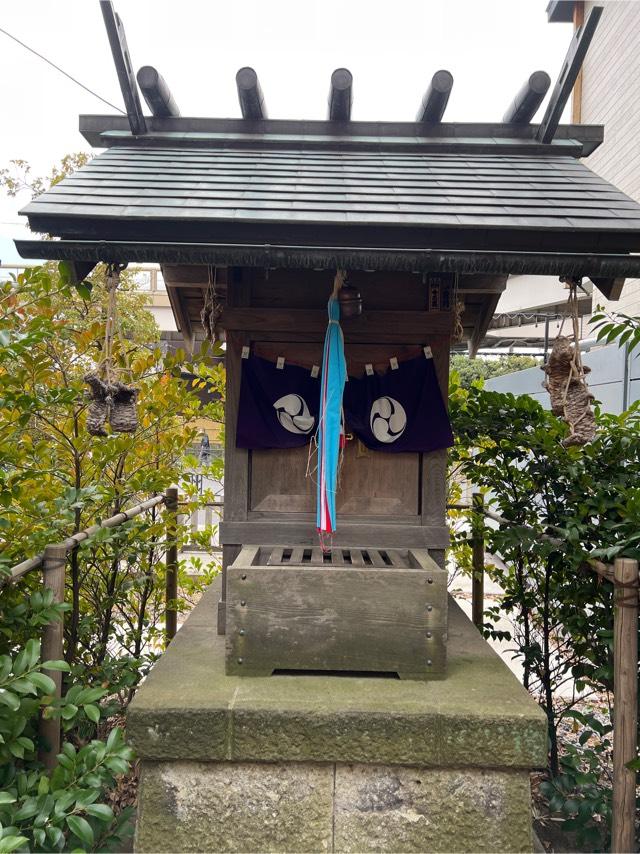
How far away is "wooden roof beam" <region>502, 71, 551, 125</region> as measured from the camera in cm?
402

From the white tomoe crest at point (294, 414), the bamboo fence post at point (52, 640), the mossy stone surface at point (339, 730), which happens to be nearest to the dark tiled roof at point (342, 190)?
the white tomoe crest at point (294, 414)

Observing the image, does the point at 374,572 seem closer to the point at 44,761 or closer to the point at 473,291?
the point at 44,761

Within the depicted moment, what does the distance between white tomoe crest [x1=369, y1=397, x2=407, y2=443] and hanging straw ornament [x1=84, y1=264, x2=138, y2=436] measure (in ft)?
5.38

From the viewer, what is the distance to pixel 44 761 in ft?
9.44

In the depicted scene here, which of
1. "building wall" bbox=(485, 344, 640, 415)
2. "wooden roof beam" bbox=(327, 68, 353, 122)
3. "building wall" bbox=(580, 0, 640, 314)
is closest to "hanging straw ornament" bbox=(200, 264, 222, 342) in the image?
"wooden roof beam" bbox=(327, 68, 353, 122)

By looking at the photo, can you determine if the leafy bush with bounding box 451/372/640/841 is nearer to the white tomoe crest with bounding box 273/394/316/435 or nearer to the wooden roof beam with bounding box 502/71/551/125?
the white tomoe crest with bounding box 273/394/316/435

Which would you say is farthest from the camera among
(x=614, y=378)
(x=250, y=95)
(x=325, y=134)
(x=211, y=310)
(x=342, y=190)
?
(x=614, y=378)

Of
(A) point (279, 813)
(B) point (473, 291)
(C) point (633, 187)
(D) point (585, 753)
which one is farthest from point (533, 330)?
(A) point (279, 813)

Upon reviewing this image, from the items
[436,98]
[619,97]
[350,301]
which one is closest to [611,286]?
[350,301]

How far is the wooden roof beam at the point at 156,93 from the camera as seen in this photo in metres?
3.99

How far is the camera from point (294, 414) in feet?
13.2

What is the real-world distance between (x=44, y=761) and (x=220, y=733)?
0.91 meters

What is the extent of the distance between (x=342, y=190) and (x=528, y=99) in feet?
6.05

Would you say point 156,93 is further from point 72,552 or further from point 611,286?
point 611,286
